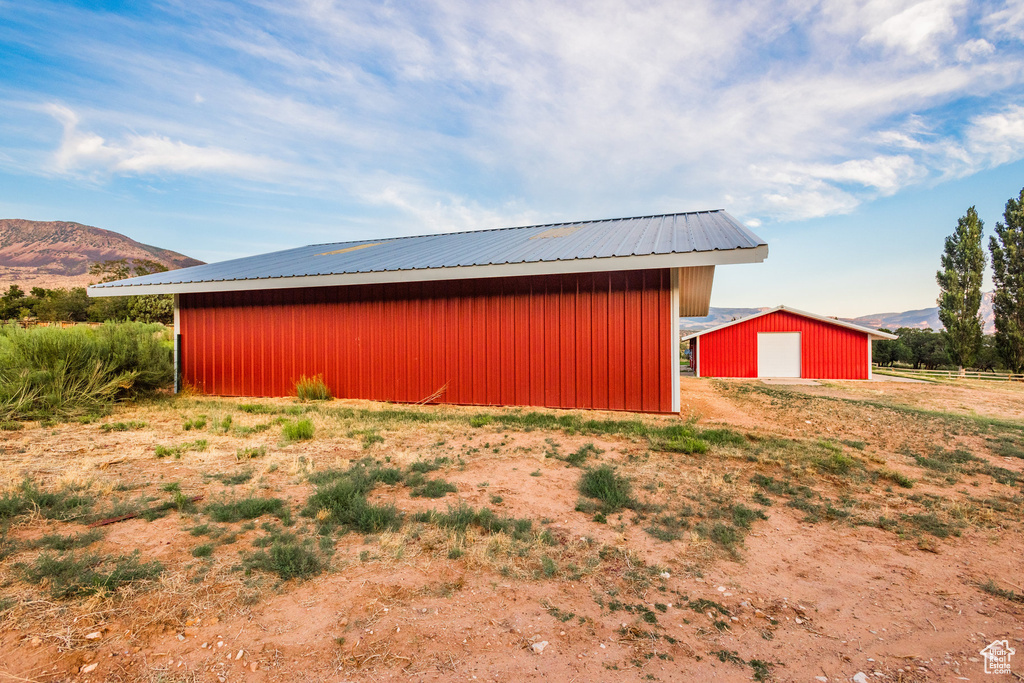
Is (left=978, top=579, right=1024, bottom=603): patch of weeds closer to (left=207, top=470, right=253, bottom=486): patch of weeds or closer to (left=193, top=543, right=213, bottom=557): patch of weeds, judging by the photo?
(left=193, top=543, right=213, bottom=557): patch of weeds

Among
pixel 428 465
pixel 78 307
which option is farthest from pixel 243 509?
pixel 78 307

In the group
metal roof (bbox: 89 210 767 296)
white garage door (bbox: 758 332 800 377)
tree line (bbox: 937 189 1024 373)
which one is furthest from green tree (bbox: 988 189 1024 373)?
metal roof (bbox: 89 210 767 296)

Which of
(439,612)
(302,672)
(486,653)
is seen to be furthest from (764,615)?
(302,672)

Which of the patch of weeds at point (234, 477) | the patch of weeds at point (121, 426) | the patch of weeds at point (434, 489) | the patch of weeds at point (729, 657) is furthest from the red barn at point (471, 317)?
the patch of weeds at point (729, 657)

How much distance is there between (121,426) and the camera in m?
5.62

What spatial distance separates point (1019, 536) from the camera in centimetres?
285

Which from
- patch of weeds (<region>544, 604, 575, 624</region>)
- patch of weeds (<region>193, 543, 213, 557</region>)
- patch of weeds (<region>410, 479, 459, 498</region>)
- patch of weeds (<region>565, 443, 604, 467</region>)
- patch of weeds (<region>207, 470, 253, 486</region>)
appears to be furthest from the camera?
patch of weeds (<region>565, 443, 604, 467</region>)

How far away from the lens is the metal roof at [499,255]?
6.44 meters

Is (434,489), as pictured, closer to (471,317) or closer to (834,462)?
(834,462)

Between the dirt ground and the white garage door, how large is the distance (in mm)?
14429

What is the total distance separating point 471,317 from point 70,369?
6.19 m

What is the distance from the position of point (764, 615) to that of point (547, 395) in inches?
216

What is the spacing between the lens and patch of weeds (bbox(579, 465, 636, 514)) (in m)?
3.22

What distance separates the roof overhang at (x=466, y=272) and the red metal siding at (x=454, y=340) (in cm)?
53
